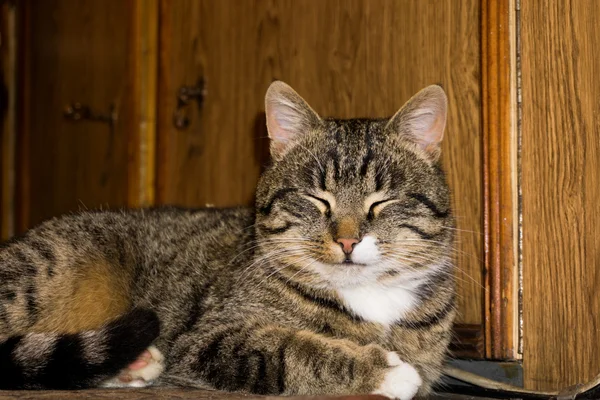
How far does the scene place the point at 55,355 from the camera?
80.7 inches

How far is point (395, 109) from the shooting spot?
291 cm

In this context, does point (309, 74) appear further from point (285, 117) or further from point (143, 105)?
point (143, 105)

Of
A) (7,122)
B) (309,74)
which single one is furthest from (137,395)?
(7,122)

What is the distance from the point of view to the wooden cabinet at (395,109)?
7.66 feet

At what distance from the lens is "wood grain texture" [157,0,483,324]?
267 cm

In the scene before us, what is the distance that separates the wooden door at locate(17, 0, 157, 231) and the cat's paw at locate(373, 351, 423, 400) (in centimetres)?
222

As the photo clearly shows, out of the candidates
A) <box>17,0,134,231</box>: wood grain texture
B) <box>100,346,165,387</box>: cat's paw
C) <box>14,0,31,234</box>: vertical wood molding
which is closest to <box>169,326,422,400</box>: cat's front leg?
<box>100,346,165,387</box>: cat's paw

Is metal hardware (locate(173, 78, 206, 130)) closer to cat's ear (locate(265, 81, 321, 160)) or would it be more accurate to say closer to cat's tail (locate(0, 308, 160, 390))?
cat's ear (locate(265, 81, 321, 160))

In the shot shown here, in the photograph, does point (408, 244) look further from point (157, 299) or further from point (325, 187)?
point (157, 299)

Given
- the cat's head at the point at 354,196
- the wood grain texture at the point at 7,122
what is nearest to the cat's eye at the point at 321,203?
the cat's head at the point at 354,196

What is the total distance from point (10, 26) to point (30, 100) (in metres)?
0.58

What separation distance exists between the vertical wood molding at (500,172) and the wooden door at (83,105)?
6.76 feet

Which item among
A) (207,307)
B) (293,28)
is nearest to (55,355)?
(207,307)

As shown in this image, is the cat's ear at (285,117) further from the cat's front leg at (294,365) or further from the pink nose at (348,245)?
the cat's front leg at (294,365)
